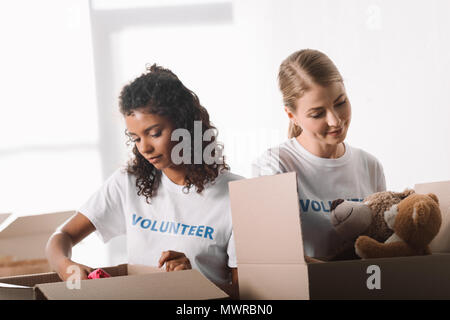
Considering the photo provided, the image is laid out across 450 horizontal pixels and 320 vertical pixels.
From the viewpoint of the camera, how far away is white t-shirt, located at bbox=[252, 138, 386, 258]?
1.12 m

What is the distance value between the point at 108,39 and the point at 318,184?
2.38ft

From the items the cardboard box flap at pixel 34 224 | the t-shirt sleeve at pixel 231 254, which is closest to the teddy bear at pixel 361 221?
the t-shirt sleeve at pixel 231 254

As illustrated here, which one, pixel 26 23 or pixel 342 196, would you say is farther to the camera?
pixel 26 23

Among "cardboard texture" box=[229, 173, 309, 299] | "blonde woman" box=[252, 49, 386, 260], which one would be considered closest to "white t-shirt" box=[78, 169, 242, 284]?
"blonde woman" box=[252, 49, 386, 260]

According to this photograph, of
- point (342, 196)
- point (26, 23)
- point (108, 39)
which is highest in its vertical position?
point (26, 23)

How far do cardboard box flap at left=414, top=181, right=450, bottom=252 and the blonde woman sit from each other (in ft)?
0.46

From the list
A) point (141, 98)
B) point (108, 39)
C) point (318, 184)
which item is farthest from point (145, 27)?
point (318, 184)

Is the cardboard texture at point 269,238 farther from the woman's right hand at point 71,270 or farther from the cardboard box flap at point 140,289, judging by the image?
the woman's right hand at point 71,270

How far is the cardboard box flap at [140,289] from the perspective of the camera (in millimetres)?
757

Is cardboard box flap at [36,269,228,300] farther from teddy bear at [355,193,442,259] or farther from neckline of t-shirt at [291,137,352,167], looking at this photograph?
neckline of t-shirt at [291,137,352,167]

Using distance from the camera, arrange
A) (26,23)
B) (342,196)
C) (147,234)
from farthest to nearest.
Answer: (26,23) < (147,234) < (342,196)

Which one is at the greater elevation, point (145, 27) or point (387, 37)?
point (145, 27)

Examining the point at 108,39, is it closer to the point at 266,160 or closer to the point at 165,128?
the point at 165,128

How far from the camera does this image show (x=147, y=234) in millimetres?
1347
